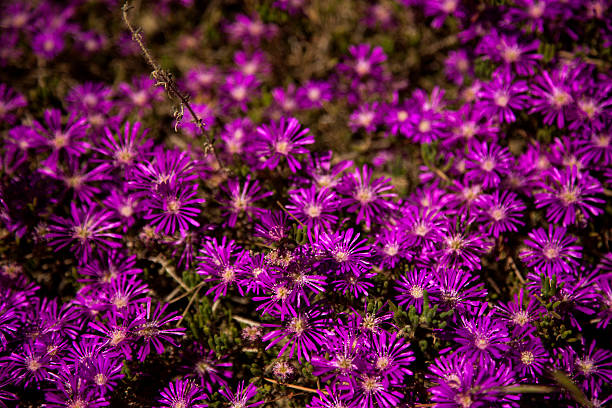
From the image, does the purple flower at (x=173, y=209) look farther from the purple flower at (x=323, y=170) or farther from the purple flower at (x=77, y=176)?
the purple flower at (x=323, y=170)

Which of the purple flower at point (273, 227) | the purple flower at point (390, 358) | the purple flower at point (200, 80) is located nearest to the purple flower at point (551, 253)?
the purple flower at point (390, 358)

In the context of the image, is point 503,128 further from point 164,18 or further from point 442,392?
point 164,18

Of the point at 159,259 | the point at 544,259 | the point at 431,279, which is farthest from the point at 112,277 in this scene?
the point at 544,259

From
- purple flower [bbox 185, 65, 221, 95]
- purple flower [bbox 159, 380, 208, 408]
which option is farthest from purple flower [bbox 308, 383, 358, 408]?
purple flower [bbox 185, 65, 221, 95]

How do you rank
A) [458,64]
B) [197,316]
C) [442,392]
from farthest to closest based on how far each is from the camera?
[458,64]
[197,316]
[442,392]

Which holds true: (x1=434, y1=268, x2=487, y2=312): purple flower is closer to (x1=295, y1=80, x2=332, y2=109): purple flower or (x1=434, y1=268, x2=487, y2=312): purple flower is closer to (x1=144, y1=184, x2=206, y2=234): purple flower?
(x1=144, y1=184, x2=206, y2=234): purple flower

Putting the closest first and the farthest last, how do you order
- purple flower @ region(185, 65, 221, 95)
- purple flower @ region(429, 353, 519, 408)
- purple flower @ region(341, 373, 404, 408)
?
purple flower @ region(429, 353, 519, 408) → purple flower @ region(341, 373, 404, 408) → purple flower @ region(185, 65, 221, 95)

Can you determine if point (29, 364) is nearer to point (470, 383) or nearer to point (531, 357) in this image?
point (470, 383)
